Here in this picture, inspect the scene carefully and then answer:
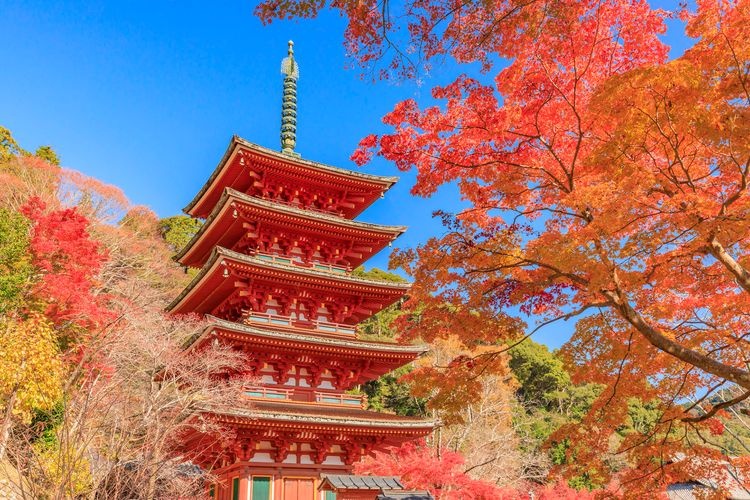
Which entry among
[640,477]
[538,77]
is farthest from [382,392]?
[538,77]

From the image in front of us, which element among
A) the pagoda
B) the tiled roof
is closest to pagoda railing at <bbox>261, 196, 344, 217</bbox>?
the pagoda

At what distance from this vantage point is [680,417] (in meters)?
8.69

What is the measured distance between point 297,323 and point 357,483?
4.56 meters

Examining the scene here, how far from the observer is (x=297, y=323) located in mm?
15445

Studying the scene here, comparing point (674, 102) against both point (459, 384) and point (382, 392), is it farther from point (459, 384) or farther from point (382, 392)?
point (382, 392)

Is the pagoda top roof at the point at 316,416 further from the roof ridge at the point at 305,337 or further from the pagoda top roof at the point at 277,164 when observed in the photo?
the pagoda top roof at the point at 277,164

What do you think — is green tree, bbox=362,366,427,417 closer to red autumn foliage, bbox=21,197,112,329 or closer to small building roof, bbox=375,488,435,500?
red autumn foliage, bbox=21,197,112,329

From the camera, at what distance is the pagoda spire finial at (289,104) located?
23.4m

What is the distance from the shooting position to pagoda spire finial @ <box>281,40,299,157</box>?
23433 mm

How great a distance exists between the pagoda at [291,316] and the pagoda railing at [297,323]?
1.2 inches

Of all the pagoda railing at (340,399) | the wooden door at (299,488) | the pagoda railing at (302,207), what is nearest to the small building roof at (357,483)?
the wooden door at (299,488)

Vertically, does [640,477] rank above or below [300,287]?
below

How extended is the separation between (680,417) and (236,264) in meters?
10.1

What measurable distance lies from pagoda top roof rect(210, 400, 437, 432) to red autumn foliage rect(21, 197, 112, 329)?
23.4ft
